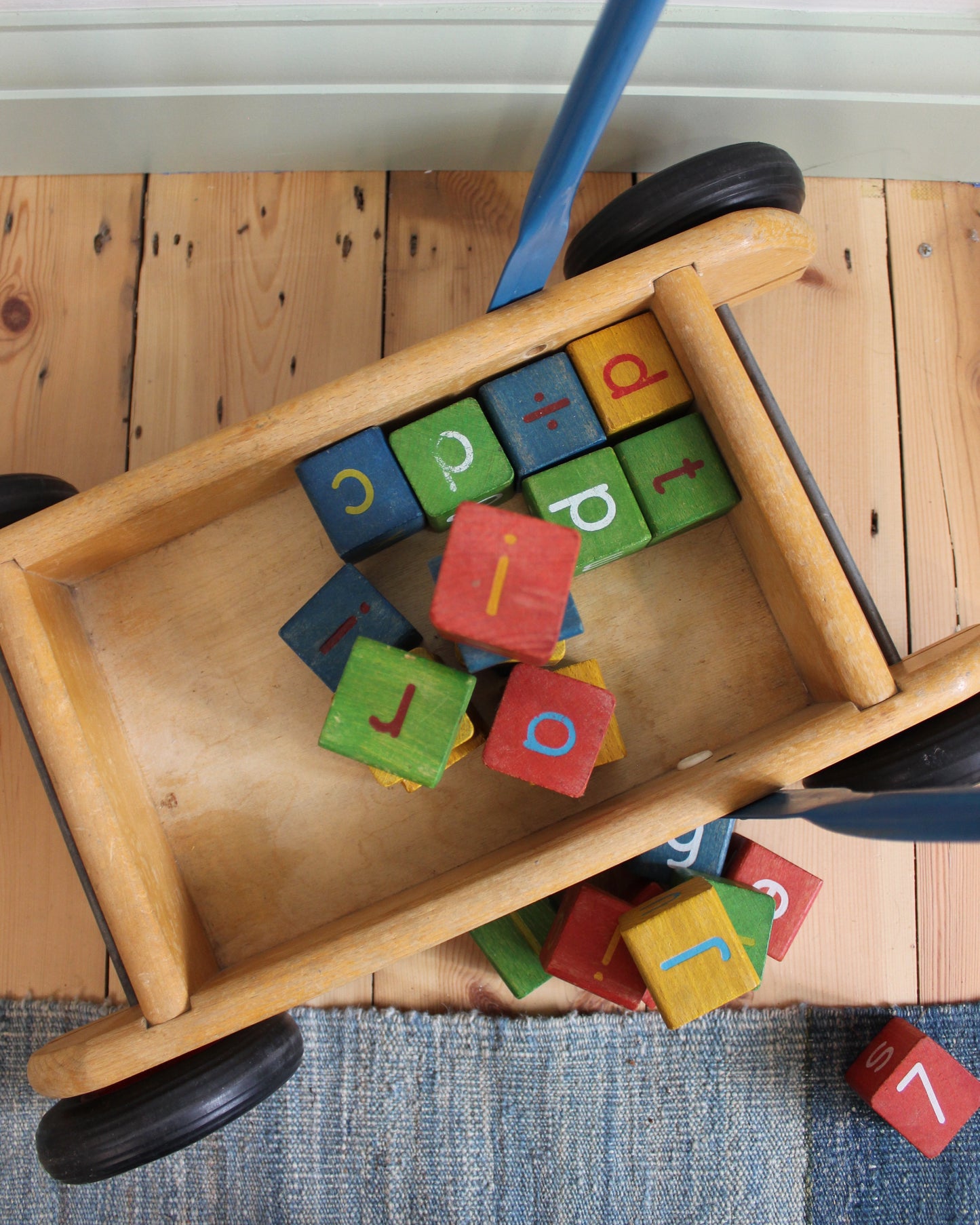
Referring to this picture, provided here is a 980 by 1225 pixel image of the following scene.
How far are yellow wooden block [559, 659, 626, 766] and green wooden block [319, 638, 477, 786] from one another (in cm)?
12

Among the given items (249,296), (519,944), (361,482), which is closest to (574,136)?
(361,482)

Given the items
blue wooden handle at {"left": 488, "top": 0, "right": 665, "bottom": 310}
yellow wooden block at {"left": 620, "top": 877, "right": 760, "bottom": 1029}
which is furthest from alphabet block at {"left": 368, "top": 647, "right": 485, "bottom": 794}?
blue wooden handle at {"left": 488, "top": 0, "right": 665, "bottom": 310}

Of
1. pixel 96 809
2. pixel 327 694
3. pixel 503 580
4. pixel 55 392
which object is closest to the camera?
pixel 503 580

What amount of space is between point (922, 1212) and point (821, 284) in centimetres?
106

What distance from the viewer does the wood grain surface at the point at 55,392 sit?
3.09 feet

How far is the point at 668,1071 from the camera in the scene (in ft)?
3.11

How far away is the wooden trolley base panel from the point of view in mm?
622

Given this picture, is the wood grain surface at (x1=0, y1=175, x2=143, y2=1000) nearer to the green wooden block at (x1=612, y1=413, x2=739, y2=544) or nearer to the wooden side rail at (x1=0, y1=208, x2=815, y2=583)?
the wooden side rail at (x1=0, y1=208, x2=815, y2=583)

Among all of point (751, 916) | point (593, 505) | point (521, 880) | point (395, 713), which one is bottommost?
point (751, 916)

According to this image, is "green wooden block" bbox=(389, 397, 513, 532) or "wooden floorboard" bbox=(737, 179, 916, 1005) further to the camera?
"wooden floorboard" bbox=(737, 179, 916, 1005)

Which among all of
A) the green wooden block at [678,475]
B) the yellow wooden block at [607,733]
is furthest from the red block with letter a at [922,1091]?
the green wooden block at [678,475]

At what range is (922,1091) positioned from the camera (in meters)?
0.91

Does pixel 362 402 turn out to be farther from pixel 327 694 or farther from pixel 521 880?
pixel 521 880

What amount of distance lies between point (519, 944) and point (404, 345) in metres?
0.67
